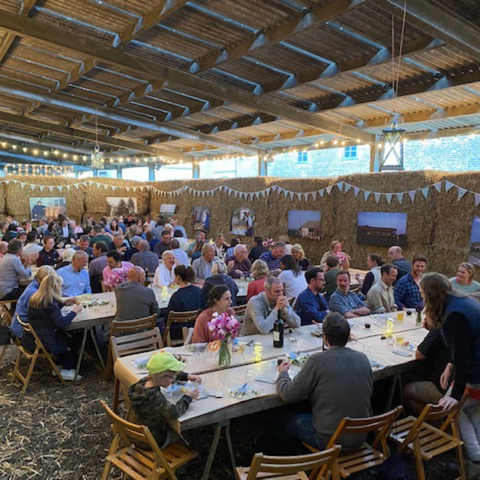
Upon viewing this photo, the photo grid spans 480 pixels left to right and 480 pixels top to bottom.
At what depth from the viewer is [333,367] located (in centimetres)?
263

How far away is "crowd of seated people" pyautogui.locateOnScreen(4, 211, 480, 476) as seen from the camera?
2.72 metres

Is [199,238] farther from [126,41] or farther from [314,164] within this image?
[314,164]

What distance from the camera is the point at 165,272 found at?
622 cm

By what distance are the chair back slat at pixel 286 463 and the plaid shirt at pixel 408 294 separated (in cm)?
358

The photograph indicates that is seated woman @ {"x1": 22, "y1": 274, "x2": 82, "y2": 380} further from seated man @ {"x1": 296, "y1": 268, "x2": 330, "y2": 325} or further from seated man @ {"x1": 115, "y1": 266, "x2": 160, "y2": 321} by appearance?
seated man @ {"x1": 296, "y1": 268, "x2": 330, "y2": 325}

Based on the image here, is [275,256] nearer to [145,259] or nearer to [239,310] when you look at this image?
[145,259]

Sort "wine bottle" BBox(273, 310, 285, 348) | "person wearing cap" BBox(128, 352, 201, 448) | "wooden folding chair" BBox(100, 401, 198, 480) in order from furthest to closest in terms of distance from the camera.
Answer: "wine bottle" BBox(273, 310, 285, 348) < "person wearing cap" BBox(128, 352, 201, 448) < "wooden folding chair" BBox(100, 401, 198, 480)

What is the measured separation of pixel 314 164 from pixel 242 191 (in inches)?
199

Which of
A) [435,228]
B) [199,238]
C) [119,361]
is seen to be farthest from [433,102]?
[119,361]

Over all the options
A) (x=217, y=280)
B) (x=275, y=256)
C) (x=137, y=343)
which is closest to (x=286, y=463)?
(x=137, y=343)

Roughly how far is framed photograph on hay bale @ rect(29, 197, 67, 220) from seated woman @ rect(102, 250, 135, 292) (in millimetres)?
11024

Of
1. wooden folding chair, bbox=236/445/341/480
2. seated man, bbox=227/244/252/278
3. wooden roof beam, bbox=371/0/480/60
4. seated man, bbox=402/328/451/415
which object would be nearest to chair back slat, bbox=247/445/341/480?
wooden folding chair, bbox=236/445/341/480

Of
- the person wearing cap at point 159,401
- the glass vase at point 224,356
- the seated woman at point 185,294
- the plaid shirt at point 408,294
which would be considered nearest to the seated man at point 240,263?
the seated woman at point 185,294

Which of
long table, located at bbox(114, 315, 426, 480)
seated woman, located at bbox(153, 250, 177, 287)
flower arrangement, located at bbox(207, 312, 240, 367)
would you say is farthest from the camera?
seated woman, located at bbox(153, 250, 177, 287)
